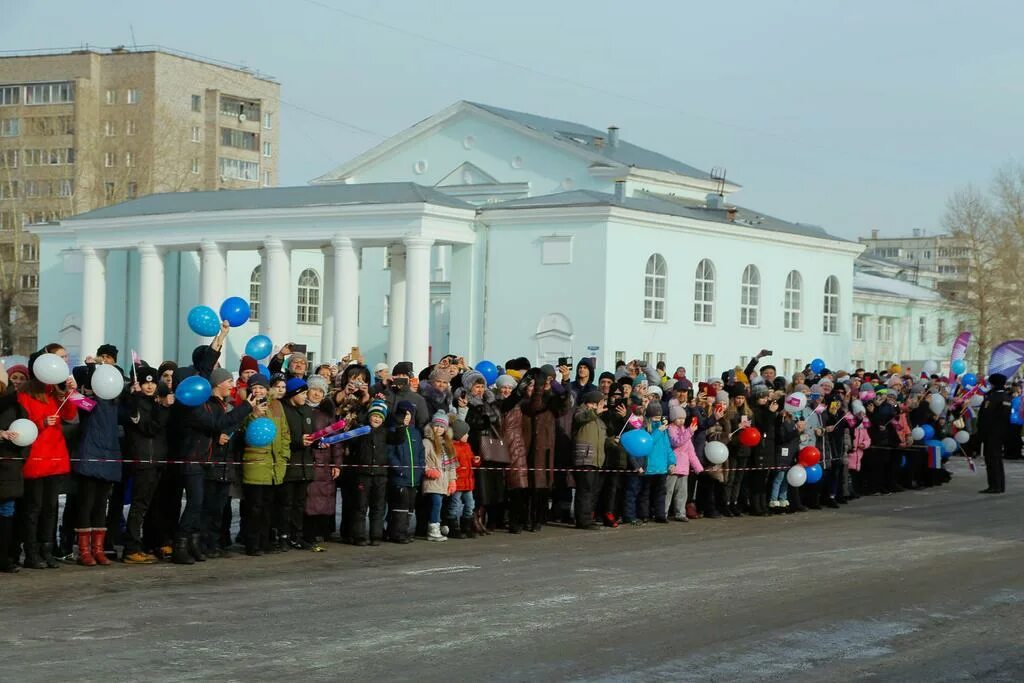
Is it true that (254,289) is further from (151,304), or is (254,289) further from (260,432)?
(260,432)

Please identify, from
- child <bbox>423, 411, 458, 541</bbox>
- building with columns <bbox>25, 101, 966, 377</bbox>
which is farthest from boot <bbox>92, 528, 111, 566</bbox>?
building with columns <bbox>25, 101, 966, 377</bbox>

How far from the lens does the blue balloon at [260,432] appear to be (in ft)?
50.3

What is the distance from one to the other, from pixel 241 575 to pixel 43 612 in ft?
9.02

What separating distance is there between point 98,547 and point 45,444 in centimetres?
120

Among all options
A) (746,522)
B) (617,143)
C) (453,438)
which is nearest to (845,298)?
(617,143)

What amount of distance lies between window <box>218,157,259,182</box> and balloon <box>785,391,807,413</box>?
102 meters

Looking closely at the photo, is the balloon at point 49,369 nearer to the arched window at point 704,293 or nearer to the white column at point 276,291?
the white column at point 276,291

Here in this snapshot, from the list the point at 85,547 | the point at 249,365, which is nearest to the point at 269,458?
the point at 85,547

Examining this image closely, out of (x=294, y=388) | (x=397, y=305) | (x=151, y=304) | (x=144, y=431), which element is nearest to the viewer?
(x=144, y=431)

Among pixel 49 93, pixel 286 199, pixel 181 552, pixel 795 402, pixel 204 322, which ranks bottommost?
pixel 181 552

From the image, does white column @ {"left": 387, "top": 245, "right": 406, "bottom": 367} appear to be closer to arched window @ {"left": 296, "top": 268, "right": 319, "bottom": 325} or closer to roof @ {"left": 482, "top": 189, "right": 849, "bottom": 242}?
roof @ {"left": 482, "top": 189, "right": 849, "bottom": 242}

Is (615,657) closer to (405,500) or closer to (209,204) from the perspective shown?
(405,500)

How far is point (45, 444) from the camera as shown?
1391 centimetres

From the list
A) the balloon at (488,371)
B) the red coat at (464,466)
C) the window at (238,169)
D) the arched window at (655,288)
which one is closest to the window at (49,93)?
the window at (238,169)
